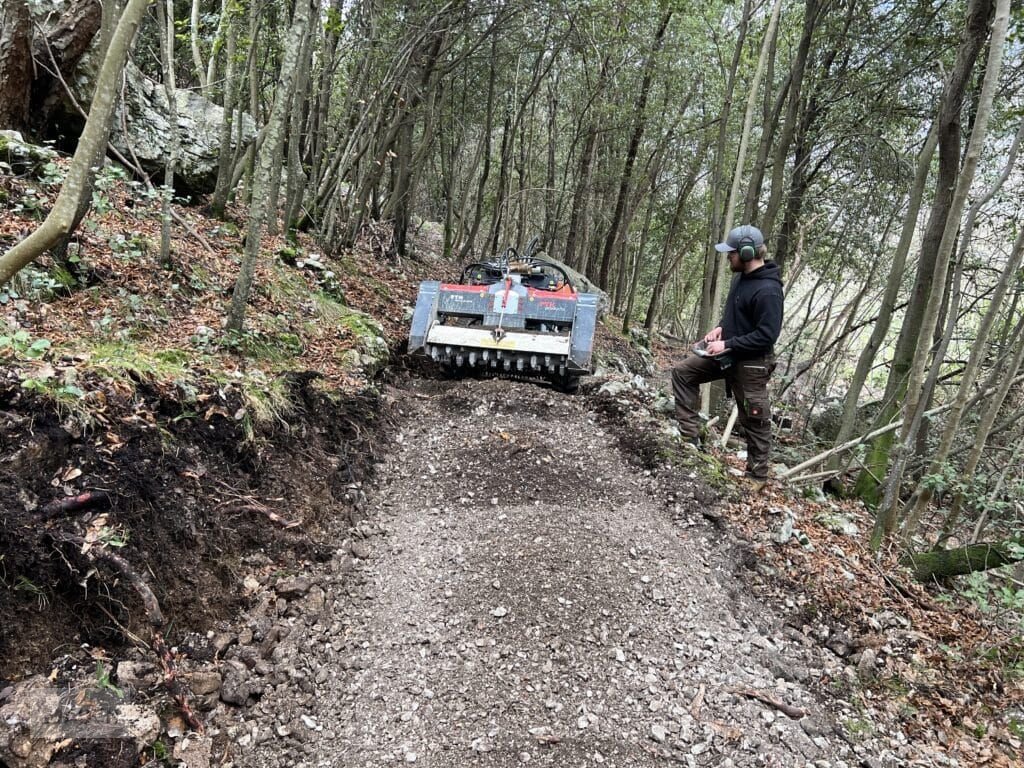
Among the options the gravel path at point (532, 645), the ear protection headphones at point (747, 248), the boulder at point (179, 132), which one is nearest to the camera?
the gravel path at point (532, 645)

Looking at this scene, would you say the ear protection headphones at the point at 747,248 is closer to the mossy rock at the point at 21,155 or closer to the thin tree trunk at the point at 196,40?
the mossy rock at the point at 21,155

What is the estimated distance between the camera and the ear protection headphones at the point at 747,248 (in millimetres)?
4672

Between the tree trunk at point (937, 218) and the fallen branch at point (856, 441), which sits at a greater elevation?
the tree trunk at point (937, 218)

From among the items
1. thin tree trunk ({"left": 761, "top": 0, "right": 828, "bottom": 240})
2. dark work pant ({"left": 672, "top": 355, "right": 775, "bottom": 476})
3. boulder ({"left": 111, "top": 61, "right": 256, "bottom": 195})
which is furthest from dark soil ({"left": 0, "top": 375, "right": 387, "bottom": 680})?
thin tree trunk ({"left": 761, "top": 0, "right": 828, "bottom": 240})

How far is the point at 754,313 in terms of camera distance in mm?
4730

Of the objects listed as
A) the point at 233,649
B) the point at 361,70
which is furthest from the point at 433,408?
the point at 361,70

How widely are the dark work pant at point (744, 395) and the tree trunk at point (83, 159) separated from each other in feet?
14.2

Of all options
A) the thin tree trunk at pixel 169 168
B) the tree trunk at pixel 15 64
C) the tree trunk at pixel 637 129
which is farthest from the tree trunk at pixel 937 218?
the tree trunk at pixel 15 64

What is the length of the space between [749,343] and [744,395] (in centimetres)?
48

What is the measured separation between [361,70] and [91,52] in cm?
401

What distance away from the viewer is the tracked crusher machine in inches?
273

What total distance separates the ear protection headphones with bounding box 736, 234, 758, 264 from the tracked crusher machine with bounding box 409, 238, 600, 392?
248 centimetres

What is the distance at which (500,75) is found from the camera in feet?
48.1

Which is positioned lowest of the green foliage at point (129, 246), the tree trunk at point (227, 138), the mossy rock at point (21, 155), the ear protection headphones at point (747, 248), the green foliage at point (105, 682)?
the green foliage at point (105, 682)
